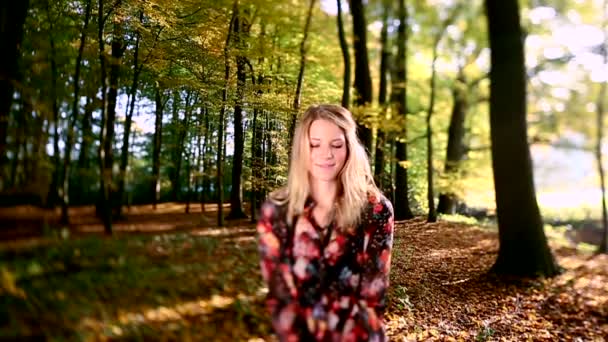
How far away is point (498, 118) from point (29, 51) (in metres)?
5.34

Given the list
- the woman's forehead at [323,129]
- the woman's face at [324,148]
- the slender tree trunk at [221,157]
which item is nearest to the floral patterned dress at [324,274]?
the woman's face at [324,148]

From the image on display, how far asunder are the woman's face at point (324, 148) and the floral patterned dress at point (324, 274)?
0.18 m

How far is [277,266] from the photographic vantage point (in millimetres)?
2420

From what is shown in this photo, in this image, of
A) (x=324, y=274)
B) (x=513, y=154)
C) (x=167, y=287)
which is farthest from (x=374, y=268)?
(x=513, y=154)

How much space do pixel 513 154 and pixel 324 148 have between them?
4.27 metres

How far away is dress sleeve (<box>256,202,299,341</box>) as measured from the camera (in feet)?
7.80

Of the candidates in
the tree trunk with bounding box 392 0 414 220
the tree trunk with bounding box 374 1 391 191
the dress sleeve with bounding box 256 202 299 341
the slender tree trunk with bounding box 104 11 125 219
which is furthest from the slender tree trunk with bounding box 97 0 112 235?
the tree trunk with bounding box 374 1 391 191

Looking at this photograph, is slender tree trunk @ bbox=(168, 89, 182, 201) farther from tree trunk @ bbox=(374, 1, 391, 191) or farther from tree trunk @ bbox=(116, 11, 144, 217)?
tree trunk @ bbox=(374, 1, 391, 191)

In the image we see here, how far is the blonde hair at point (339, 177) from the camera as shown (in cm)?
253

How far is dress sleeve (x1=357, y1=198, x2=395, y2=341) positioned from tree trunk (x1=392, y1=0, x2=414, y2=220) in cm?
222

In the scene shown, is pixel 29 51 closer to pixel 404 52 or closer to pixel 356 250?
pixel 356 250

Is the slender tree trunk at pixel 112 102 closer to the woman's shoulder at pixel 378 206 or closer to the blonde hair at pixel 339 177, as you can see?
the blonde hair at pixel 339 177

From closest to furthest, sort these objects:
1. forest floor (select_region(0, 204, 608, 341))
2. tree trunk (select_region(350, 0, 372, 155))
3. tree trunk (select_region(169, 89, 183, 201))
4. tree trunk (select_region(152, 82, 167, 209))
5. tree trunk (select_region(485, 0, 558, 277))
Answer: forest floor (select_region(0, 204, 608, 341)), tree trunk (select_region(152, 82, 167, 209)), tree trunk (select_region(169, 89, 183, 201)), tree trunk (select_region(485, 0, 558, 277)), tree trunk (select_region(350, 0, 372, 155))

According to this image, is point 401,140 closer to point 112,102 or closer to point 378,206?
point 378,206
